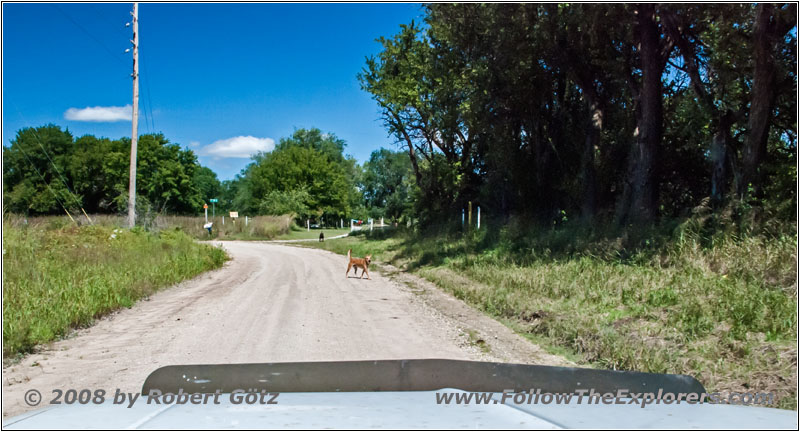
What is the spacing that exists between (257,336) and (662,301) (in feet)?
20.2

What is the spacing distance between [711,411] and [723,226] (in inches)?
423

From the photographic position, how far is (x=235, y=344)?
686 centimetres

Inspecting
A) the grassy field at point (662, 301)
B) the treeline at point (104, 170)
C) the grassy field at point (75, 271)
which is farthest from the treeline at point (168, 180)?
the grassy field at point (662, 301)

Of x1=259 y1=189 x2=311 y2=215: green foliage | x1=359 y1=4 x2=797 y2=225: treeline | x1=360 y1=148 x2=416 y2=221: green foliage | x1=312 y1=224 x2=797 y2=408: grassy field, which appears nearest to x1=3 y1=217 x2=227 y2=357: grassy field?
x1=312 y1=224 x2=797 y2=408: grassy field

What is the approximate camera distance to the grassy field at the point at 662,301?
5824mm

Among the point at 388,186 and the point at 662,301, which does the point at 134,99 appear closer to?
the point at 662,301

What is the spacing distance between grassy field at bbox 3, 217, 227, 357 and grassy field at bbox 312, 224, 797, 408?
22.9 feet

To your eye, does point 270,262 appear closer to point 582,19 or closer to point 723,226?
point 582,19

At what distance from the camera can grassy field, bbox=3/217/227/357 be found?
7.78 metres

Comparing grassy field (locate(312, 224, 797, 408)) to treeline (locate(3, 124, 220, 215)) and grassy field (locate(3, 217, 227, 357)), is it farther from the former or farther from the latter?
treeline (locate(3, 124, 220, 215))

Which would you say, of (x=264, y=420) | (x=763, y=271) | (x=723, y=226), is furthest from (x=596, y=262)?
(x=264, y=420)

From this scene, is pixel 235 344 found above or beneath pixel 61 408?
beneath

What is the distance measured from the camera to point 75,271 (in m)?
12.0

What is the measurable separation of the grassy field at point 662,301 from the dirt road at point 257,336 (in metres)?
0.76
